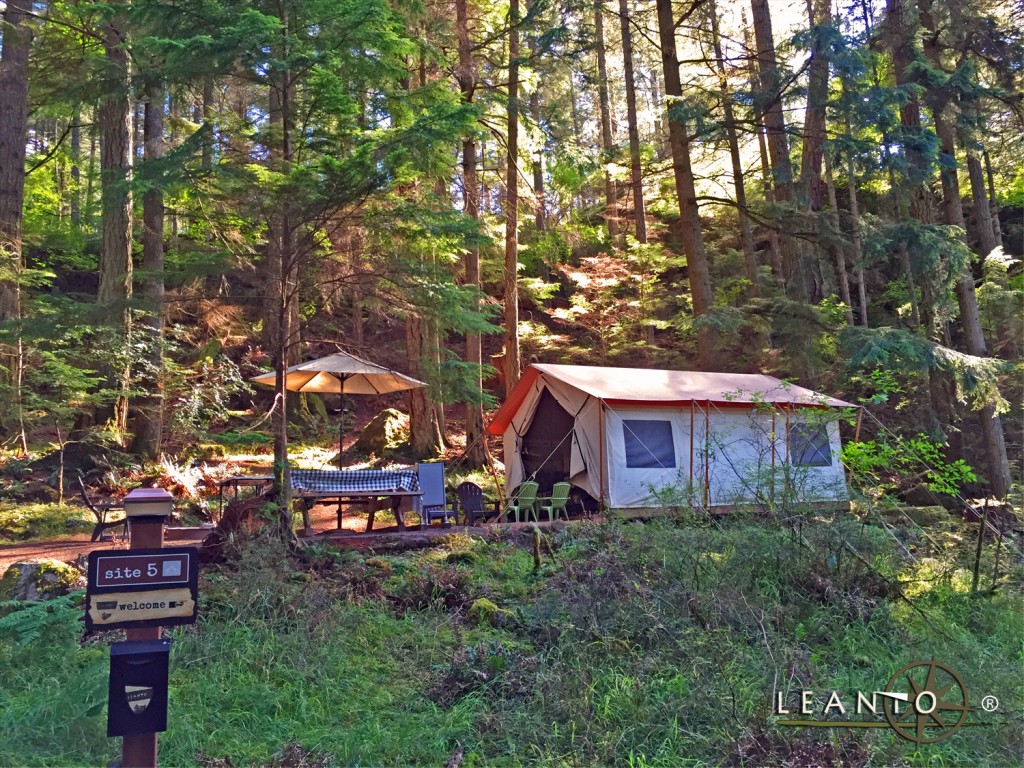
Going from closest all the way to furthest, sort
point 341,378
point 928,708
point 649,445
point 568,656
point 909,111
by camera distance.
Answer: point 928,708, point 568,656, point 649,445, point 341,378, point 909,111

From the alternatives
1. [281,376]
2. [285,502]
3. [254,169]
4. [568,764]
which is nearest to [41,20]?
[254,169]

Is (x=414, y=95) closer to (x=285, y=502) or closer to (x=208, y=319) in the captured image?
(x=208, y=319)

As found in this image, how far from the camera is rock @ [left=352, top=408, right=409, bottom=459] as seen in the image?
1510 cm

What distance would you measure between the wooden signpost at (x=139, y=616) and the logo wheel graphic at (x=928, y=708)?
10.4 feet

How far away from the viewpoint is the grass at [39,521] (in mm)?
8273

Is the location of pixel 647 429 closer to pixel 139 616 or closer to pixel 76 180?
pixel 139 616

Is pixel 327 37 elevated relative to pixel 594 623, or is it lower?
elevated

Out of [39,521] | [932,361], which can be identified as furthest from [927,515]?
[39,521]

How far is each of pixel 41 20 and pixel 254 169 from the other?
7.38 meters

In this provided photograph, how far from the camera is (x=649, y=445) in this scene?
33.3ft

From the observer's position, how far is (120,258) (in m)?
11.2

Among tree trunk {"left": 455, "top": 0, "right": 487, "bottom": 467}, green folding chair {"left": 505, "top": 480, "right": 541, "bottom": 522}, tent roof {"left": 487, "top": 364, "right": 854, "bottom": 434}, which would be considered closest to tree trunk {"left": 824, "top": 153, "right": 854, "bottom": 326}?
tent roof {"left": 487, "top": 364, "right": 854, "bottom": 434}

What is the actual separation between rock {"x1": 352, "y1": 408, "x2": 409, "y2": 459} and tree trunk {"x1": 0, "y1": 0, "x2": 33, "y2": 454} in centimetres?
626

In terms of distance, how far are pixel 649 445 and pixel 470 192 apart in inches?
239
